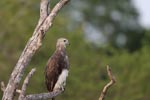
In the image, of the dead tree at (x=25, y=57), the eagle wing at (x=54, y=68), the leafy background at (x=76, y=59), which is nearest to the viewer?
the dead tree at (x=25, y=57)

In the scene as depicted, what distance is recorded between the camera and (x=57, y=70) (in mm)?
10680

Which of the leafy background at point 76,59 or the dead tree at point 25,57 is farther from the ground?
the leafy background at point 76,59

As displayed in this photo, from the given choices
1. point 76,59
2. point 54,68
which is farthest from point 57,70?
point 76,59

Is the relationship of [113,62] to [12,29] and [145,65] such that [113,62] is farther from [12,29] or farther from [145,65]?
[12,29]

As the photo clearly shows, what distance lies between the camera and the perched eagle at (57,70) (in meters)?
10.6

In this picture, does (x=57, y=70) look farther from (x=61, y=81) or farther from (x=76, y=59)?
(x=76, y=59)

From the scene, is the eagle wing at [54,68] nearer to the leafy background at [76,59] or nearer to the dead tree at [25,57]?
the dead tree at [25,57]

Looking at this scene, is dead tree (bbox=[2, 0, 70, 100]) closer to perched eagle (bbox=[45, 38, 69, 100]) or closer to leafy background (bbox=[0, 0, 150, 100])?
perched eagle (bbox=[45, 38, 69, 100])

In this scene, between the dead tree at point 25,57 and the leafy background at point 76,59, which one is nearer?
the dead tree at point 25,57

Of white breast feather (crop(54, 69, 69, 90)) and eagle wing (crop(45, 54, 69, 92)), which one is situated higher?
eagle wing (crop(45, 54, 69, 92))

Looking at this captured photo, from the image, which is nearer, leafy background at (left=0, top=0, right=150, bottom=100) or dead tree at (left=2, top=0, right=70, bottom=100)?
dead tree at (left=2, top=0, right=70, bottom=100)

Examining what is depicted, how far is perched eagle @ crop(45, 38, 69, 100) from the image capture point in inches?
416

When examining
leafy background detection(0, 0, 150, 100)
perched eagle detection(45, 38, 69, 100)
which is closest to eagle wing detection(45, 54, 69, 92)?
perched eagle detection(45, 38, 69, 100)

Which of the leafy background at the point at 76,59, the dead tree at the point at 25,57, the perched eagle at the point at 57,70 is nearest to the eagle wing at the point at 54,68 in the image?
the perched eagle at the point at 57,70
